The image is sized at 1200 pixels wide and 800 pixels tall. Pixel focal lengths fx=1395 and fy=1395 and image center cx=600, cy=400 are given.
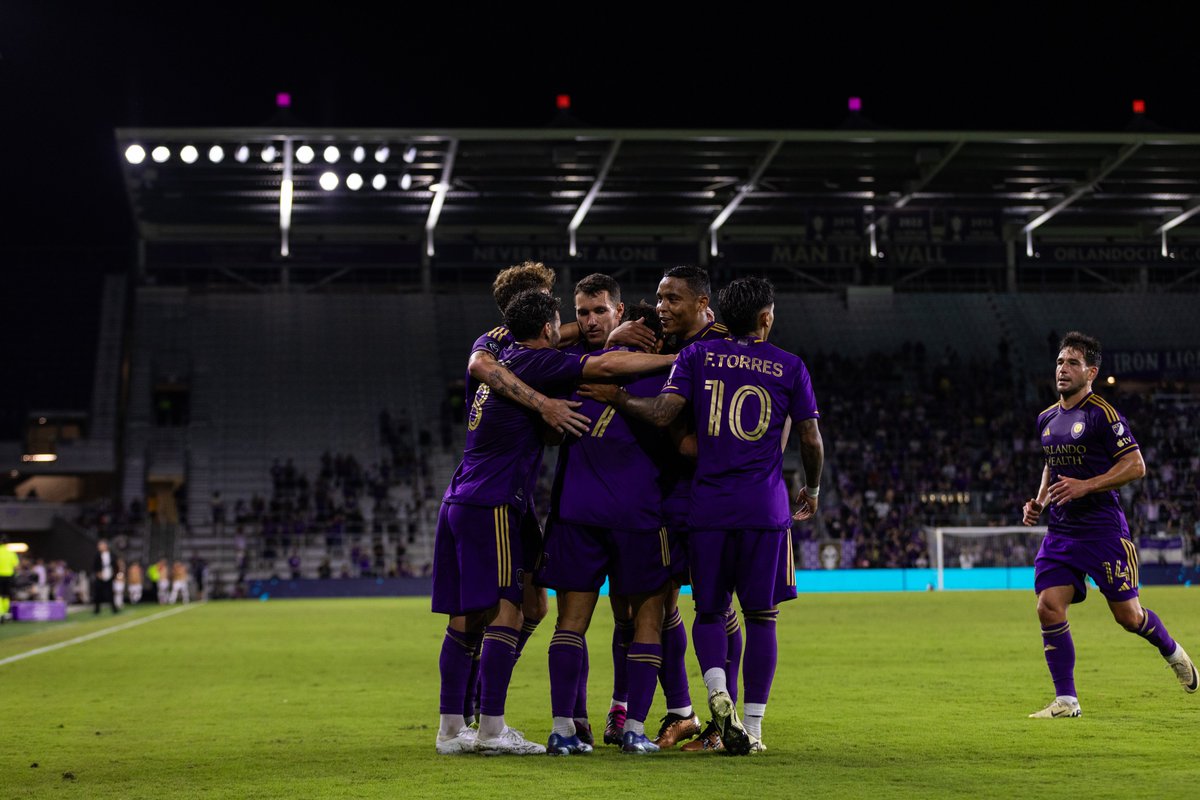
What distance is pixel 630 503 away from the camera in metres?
7.47

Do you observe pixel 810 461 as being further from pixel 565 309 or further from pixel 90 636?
pixel 565 309

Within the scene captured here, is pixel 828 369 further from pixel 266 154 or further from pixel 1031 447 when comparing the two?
pixel 266 154

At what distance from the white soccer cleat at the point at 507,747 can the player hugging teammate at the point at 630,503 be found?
10mm

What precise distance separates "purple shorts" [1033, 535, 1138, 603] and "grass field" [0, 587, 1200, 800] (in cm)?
80

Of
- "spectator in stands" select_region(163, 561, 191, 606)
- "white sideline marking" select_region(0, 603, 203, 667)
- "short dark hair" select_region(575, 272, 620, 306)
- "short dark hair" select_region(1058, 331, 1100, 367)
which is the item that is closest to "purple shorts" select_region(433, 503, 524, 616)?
"short dark hair" select_region(575, 272, 620, 306)

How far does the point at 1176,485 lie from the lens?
40938mm

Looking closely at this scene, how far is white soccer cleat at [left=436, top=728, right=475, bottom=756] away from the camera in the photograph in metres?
7.39

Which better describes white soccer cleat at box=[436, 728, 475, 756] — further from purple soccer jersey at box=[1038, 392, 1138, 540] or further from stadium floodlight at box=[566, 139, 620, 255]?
stadium floodlight at box=[566, 139, 620, 255]

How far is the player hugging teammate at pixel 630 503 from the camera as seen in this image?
7285 mm

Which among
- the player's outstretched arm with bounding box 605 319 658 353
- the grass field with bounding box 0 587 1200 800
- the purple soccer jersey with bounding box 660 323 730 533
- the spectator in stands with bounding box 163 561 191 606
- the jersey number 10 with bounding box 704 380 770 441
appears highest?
the player's outstretched arm with bounding box 605 319 658 353

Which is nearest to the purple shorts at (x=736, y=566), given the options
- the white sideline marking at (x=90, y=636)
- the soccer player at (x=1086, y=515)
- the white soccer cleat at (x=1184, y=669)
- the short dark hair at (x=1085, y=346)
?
the soccer player at (x=1086, y=515)

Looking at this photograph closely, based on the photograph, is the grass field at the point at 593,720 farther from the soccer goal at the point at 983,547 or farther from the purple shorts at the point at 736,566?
the soccer goal at the point at 983,547

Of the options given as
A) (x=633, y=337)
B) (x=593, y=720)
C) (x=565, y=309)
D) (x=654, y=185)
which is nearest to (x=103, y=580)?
Result: (x=565, y=309)

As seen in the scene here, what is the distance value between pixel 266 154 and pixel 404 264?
31.9 ft
